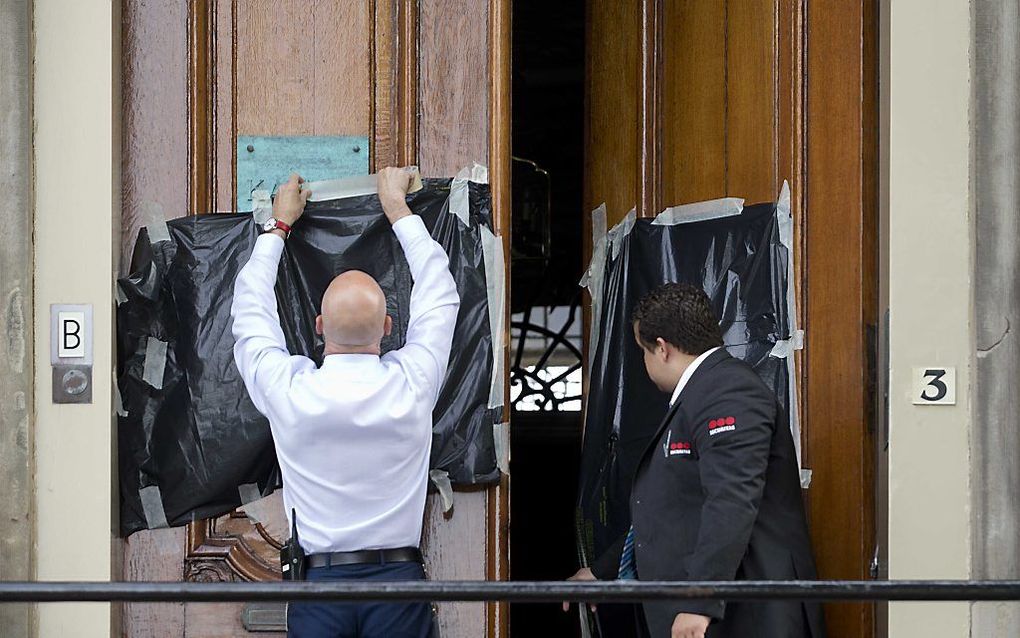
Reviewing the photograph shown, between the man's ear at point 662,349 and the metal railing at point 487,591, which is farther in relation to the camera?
the man's ear at point 662,349

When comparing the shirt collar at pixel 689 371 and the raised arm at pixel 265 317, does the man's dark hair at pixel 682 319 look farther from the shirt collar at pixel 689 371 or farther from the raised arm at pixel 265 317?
the raised arm at pixel 265 317

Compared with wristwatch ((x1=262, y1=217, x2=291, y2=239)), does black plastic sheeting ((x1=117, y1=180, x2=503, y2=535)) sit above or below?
below

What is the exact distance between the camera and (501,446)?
3205 millimetres

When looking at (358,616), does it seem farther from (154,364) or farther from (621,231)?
(621,231)

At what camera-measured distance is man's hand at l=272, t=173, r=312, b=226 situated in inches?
123

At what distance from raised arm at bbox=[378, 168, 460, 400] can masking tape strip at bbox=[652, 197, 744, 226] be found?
33.9 inches

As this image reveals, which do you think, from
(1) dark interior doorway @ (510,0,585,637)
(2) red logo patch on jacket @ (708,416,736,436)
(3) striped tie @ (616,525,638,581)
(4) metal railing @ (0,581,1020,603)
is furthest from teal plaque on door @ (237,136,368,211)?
(1) dark interior doorway @ (510,0,585,637)

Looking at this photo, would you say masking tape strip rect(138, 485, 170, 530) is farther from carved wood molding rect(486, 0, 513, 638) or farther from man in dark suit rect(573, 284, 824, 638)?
man in dark suit rect(573, 284, 824, 638)

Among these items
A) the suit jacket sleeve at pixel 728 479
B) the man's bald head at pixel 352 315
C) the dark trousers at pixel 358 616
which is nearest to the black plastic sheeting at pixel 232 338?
the man's bald head at pixel 352 315

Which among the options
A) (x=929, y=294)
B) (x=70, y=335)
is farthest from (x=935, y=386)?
(x=70, y=335)

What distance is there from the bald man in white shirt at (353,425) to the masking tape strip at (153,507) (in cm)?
39

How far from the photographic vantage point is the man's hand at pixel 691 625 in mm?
2848

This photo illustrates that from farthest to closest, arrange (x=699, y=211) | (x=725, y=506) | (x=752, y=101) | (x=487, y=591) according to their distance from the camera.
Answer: (x=699, y=211), (x=752, y=101), (x=725, y=506), (x=487, y=591)

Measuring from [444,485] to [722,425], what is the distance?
0.76 metres
